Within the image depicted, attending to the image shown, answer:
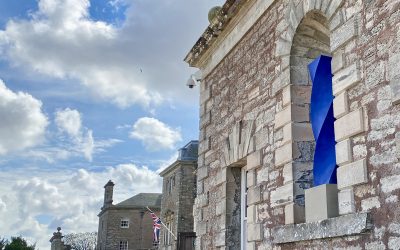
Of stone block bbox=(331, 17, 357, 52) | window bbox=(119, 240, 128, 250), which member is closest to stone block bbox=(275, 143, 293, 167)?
stone block bbox=(331, 17, 357, 52)

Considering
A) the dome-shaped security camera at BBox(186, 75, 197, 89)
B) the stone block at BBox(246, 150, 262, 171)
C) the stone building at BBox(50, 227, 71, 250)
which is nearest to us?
the stone block at BBox(246, 150, 262, 171)

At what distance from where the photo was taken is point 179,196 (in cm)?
2947

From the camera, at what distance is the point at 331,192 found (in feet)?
14.2

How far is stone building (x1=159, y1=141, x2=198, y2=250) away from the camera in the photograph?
96.6ft

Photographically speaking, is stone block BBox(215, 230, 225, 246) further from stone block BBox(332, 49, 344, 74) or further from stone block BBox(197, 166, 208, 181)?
stone block BBox(332, 49, 344, 74)

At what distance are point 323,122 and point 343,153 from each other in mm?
667

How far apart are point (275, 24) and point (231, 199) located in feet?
8.30

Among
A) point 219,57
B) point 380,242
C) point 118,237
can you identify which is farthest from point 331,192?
point 118,237

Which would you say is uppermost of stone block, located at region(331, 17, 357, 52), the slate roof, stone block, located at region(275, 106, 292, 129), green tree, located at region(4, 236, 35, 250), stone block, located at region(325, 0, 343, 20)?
the slate roof

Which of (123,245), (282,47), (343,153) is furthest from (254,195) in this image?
(123,245)

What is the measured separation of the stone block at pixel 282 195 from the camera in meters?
5.06

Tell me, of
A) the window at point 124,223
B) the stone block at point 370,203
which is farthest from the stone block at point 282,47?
the window at point 124,223

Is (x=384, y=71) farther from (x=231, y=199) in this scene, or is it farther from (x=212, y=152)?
(x=212, y=152)

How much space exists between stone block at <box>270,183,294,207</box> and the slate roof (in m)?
36.8
